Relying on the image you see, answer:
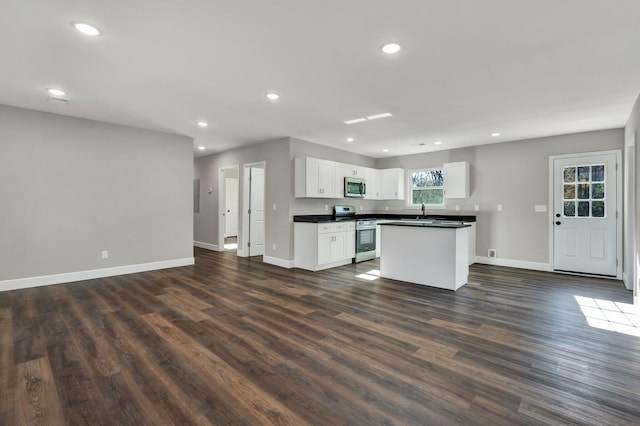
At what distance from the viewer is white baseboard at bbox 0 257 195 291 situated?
4.40 m

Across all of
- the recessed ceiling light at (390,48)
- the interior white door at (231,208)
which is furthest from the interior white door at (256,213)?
the recessed ceiling light at (390,48)

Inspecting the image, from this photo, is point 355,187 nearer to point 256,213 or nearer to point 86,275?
point 256,213

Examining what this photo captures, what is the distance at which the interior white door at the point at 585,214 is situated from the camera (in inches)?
204

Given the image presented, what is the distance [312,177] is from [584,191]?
485cm

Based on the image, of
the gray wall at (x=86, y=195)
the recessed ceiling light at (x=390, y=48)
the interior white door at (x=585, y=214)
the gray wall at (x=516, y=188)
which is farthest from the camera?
the gray wall at (x=516, y=188)

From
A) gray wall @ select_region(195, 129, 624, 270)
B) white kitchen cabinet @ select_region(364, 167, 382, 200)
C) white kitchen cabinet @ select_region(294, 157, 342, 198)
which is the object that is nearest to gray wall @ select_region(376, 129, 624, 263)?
gray wall @ select_region(195, 129, 624, 270)

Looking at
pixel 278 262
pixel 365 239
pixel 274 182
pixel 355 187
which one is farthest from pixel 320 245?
pixel 355 187

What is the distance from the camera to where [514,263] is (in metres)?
6.15

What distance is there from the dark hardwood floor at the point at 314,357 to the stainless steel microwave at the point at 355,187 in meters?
2.92

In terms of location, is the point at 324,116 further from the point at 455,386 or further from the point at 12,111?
the point at 12,111

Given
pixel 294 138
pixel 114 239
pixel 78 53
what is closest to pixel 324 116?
pixel 294 138

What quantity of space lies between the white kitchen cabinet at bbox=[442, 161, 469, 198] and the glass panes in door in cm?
164

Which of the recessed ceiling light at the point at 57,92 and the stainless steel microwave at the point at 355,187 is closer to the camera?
the recessed ceiling light at the point at 57,92

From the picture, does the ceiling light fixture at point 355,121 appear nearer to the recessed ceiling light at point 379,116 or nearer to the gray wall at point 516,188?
the recessed ceiling light at point 379,116
